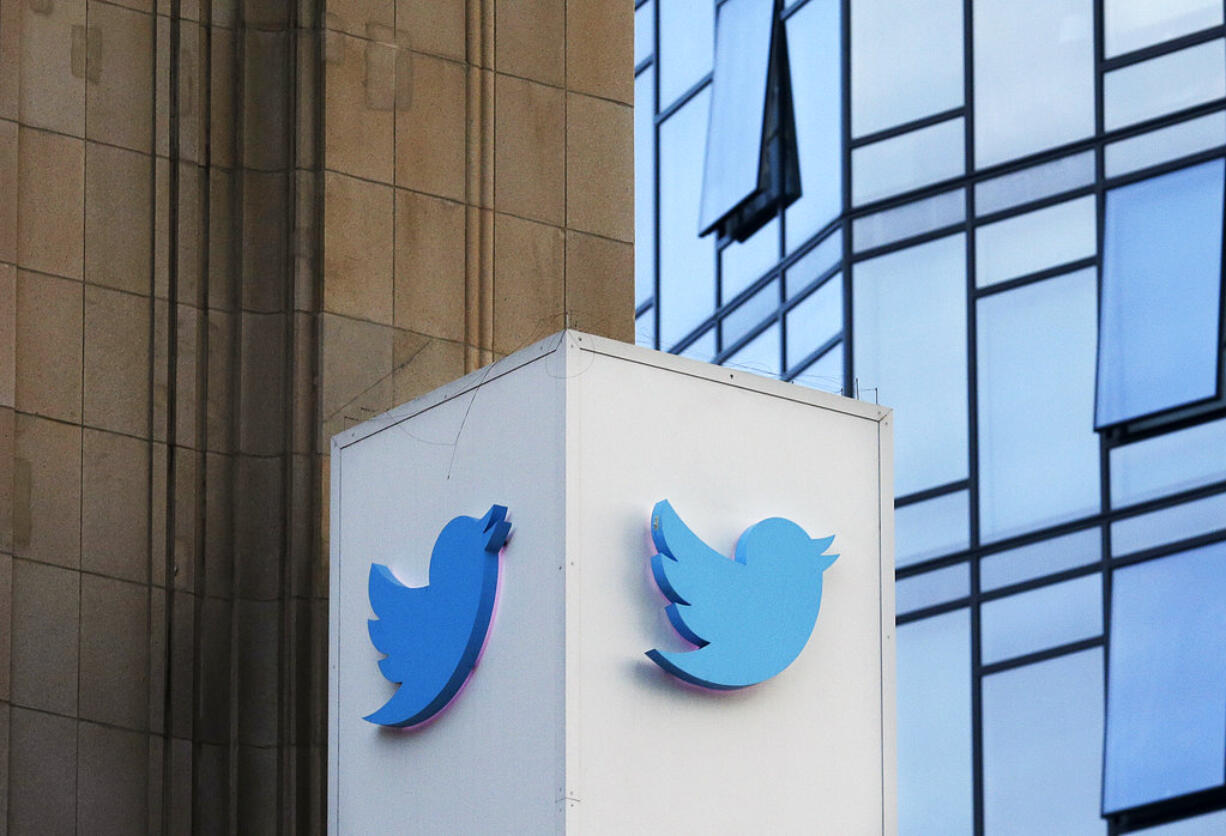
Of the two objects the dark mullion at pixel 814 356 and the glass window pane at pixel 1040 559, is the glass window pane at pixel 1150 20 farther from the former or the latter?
the glass window pane at pixel 1040 559

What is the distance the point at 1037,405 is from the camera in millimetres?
29891

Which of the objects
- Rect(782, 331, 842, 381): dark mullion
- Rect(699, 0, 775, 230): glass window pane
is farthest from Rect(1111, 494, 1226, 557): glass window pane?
Rect(699, 0, 775, 230): glass window pane

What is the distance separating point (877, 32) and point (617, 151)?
63.2 ft

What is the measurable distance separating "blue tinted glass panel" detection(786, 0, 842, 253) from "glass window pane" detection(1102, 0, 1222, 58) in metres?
4.58

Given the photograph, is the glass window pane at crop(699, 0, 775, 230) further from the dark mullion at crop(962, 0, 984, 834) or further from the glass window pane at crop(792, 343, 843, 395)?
the dark mullion at crop(962, 0, 984, 834)

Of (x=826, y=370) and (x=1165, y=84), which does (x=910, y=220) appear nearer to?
(x=826, y=370)

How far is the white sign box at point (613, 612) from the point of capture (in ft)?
31.5

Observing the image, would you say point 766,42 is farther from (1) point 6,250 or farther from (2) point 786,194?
(1) point 6,250

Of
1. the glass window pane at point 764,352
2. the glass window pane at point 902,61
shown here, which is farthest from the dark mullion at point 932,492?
the glass window pane at point 902,61

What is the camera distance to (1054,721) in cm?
2877

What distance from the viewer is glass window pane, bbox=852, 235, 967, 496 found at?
101 ft

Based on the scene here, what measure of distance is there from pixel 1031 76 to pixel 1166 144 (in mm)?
2540

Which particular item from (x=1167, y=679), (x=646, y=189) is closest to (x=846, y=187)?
(x=646, y=189)

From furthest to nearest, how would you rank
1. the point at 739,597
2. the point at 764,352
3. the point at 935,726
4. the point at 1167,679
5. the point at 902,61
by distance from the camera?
the point at 764,352 → the point at 902,61 → the point at 935,726 → the point at 1167,679 → the point at 739,597
